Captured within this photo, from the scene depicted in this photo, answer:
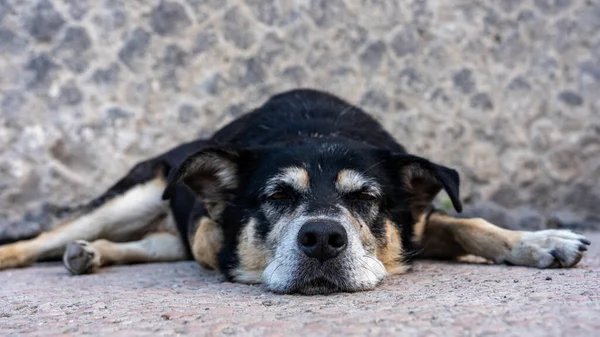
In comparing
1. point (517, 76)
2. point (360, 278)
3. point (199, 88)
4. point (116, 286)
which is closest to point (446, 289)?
point (360, 278)

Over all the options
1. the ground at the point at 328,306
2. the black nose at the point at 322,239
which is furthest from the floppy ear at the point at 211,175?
the black nose at the point at 322,239

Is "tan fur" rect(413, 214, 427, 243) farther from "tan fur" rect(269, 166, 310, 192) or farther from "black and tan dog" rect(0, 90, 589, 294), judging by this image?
"tan fur" rect(269, 166, 310, 192)

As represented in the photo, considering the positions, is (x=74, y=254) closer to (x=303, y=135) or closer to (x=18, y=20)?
(x=303, y=135)

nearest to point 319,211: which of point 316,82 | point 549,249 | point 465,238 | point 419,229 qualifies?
point 419,229

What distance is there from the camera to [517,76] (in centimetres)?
894

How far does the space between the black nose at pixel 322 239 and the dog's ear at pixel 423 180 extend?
815 mm

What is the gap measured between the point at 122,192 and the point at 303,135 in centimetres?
210

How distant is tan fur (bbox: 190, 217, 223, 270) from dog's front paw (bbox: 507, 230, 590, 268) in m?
2.01

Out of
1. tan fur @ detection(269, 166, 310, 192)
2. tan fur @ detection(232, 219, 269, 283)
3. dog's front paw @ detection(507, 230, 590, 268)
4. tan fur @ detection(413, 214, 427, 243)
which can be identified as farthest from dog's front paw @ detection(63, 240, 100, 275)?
dog's front paw @ detection(507, 230, 590, 268)

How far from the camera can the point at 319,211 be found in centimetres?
422

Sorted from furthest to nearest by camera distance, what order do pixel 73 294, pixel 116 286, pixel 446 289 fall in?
pixel 116 286
pixel 73 294
pixel 446 289

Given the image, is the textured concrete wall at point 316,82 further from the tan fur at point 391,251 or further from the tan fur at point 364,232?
the tan fur at point 364,232

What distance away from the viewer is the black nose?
4008mm

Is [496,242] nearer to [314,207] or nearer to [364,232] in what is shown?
[364,232]
